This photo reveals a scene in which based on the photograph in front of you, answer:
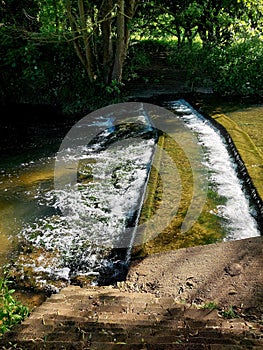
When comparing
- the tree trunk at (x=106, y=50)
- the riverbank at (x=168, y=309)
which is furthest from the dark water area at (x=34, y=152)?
the tree trunk at (x=106, y=50)

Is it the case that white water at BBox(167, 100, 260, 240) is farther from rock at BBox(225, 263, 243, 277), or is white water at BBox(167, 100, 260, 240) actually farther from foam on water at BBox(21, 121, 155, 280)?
foam on water at BBox(21, 121, 155, 280)

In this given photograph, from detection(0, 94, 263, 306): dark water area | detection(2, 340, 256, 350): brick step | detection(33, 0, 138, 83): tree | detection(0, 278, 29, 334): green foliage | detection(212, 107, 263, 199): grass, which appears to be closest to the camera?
detection(2, 340, 256, 350): brick step

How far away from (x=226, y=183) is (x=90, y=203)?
6.45 ft

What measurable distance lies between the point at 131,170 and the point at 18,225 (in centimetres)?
206

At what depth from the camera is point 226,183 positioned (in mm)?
5297

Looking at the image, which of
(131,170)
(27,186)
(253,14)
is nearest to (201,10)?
(253,14)

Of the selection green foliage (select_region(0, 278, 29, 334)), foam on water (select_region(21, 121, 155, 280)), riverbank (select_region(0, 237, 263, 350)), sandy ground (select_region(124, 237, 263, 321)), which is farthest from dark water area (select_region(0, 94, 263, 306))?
green foliage (select_region(0, 278, 29, 334))

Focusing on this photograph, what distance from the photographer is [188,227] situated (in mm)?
4254

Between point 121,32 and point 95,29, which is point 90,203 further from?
point 95,29

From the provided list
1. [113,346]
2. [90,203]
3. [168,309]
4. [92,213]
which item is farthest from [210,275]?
[90,203]

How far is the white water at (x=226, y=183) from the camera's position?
14.2 feet

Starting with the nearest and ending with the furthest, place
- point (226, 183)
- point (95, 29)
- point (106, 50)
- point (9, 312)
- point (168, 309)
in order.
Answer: point (168, 309) < point (9, 312) < point (226, 183) < point (95, 29) < point (106, 50)

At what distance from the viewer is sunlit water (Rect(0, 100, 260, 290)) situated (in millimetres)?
4270

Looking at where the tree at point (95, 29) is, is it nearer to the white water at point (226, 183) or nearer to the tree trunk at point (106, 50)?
the tree trunk at point (106, 50)
